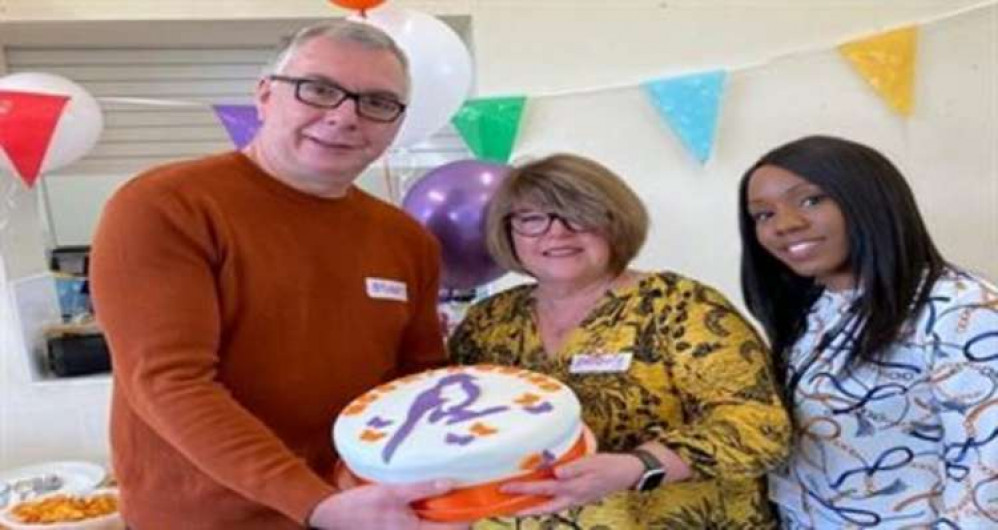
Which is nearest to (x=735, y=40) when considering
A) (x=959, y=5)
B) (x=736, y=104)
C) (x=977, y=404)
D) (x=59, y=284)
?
(x=736, y=104)

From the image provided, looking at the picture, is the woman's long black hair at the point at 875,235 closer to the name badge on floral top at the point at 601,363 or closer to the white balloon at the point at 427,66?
the name badge on floral top at the point at 601,363

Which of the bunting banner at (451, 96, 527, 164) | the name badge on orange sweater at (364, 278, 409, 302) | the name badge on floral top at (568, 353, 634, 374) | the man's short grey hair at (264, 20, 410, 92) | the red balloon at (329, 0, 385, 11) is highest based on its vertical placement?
the red balloon at (329, 0, 385, 11)

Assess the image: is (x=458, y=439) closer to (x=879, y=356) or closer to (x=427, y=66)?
(x=879, y=356)

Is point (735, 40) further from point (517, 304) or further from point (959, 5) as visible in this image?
point (517, 304)

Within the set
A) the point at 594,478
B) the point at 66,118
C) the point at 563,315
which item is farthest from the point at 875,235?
the point at 66,118

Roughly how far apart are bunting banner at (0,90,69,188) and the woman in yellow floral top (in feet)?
4.04

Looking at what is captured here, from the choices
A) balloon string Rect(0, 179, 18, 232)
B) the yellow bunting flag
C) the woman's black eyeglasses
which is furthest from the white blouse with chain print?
balloon string Rect(0, 179, 18, 232)

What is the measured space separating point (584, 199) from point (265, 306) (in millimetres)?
517

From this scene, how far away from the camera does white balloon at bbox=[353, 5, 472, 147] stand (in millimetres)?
1819

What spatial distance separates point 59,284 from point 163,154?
19.8 inches

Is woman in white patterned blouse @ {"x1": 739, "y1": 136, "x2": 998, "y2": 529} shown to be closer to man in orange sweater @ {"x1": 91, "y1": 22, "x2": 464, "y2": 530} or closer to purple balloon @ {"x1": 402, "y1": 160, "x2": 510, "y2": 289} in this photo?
purple balloon @ {"x1": 402, "y1": 160, "x2": 510, "y2": 289}

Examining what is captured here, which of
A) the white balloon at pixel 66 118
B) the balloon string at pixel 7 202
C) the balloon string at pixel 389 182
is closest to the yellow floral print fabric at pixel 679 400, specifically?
the balloon string at pixel 389 182

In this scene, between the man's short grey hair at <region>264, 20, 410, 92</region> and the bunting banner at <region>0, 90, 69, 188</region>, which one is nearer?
the man's short grey hair at <region>264, 20, 410, 92</region>

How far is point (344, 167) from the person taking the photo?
1.15 metres
